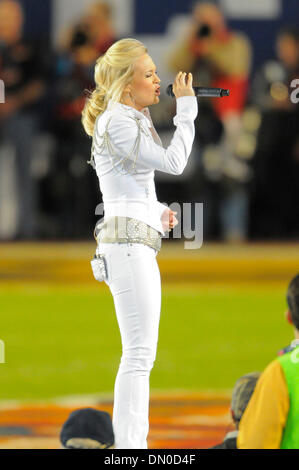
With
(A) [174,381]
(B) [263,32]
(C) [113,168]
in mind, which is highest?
(B) [263,32]

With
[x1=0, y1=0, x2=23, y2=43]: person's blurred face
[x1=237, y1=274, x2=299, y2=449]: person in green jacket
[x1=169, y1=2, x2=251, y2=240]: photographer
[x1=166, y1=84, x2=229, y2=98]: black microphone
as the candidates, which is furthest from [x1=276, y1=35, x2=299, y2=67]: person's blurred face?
[x1=237, y1=274, x2=299, y2=449]: person in green jacket

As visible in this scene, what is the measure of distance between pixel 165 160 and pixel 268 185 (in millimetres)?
5792

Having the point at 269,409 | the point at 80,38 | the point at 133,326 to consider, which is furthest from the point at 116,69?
the point at 80,38

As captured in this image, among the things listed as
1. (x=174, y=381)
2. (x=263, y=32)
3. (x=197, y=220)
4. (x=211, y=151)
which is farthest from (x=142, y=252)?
(x=263, y=32)

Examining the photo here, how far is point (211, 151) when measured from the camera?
333 inches

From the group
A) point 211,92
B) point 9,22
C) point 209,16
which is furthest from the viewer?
point 209,16

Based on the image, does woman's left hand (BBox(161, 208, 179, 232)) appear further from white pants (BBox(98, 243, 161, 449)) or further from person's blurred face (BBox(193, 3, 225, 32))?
person's blurred face (BBox(193, 3, 225, 32))

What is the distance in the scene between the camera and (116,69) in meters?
3.22

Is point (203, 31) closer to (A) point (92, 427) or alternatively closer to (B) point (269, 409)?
(A) point (92, 427)

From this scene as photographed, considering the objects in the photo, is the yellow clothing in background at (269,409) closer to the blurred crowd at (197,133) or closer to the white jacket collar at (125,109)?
the white jacket collar at (125,109)

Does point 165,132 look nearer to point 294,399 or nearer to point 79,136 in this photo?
point 79,136

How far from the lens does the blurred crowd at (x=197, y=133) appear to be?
323 inches

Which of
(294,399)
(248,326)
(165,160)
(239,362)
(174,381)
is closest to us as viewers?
(294,399)

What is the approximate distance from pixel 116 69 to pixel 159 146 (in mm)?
246
